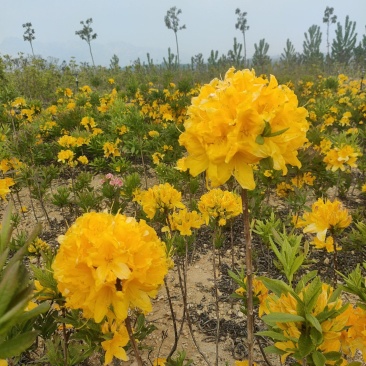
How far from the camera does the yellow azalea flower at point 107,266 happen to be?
0.99 meters

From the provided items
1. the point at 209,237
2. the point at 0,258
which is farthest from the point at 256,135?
the point at 209,237

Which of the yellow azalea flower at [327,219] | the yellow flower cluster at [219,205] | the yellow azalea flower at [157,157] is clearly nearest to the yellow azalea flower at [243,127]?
the yellow azalea flower at [327,219]

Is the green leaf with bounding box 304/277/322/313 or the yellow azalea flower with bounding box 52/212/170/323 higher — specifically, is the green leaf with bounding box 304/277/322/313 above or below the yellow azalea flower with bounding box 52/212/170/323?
below

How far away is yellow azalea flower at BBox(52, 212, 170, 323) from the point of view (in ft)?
3.26

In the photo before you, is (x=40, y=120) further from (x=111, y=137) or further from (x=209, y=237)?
(x=209, y=237)

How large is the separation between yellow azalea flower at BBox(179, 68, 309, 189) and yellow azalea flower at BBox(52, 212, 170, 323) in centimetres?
31

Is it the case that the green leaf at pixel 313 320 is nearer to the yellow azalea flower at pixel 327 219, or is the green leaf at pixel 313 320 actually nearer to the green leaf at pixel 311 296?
the green leaf at pixel 311 296

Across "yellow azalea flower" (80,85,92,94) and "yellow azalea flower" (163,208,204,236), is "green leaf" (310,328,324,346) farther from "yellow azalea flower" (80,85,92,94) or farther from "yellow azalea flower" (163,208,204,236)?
"yellow azalea flower" (80,85,92,94)

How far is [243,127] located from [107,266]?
0.55 m

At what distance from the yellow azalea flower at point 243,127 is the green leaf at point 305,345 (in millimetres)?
473

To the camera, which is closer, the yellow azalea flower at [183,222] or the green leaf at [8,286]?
the green leaf at [8,286]

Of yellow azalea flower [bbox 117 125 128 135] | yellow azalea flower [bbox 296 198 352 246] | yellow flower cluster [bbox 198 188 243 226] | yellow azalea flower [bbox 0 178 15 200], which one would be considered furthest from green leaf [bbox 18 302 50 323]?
yellow azalea flower [bbox 117 125 128 135]

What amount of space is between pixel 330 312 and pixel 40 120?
26.5ft

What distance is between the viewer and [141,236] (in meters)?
→ 1.08
